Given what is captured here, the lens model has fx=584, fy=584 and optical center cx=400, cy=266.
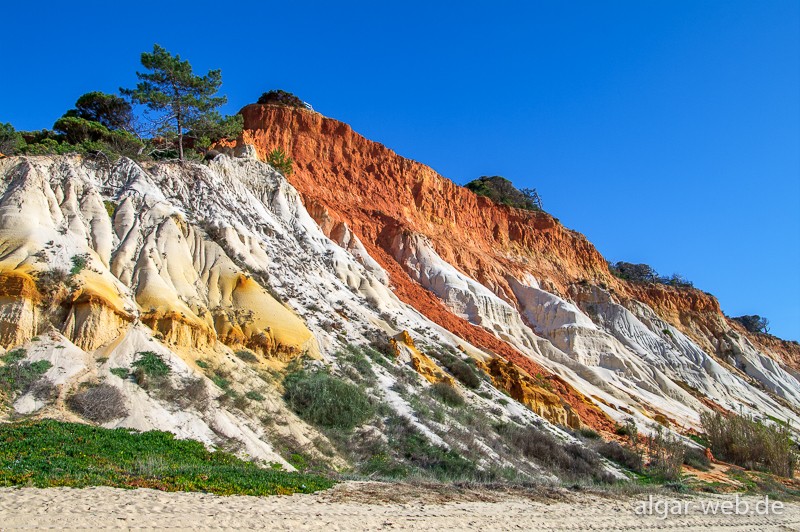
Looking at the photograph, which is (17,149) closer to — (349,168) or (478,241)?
(349,168)

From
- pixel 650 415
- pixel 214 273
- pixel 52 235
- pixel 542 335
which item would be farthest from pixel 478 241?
pixel 52 235

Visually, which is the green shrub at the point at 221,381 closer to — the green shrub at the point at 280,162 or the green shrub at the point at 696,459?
the green shrub at the point at 696,459

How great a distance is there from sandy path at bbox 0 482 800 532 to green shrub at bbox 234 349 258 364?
744 cm

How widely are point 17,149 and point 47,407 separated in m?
16.5

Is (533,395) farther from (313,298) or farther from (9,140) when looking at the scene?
(9,140)

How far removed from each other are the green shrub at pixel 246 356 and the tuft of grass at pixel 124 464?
5.20 metres

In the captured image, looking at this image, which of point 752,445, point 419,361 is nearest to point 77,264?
point 419,361

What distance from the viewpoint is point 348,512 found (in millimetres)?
9922

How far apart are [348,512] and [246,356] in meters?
9.75

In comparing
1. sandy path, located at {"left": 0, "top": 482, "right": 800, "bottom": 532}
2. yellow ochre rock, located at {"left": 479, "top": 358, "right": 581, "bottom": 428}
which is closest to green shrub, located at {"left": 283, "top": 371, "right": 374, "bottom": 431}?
sandy path, located at {"left": 0, "top": 482, "right": 800, "bottom": 532}

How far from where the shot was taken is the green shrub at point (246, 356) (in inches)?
731

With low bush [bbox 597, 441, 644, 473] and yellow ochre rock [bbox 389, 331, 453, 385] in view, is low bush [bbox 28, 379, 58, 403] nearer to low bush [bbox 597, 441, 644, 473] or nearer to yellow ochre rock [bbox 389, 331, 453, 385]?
yellow ochre rock [bbox 389, 331, 453, 385]

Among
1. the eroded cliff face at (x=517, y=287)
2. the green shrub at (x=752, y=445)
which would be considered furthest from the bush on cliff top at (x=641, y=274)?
the green shrub at (x=752, y=445)

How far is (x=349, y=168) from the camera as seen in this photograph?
147ft
